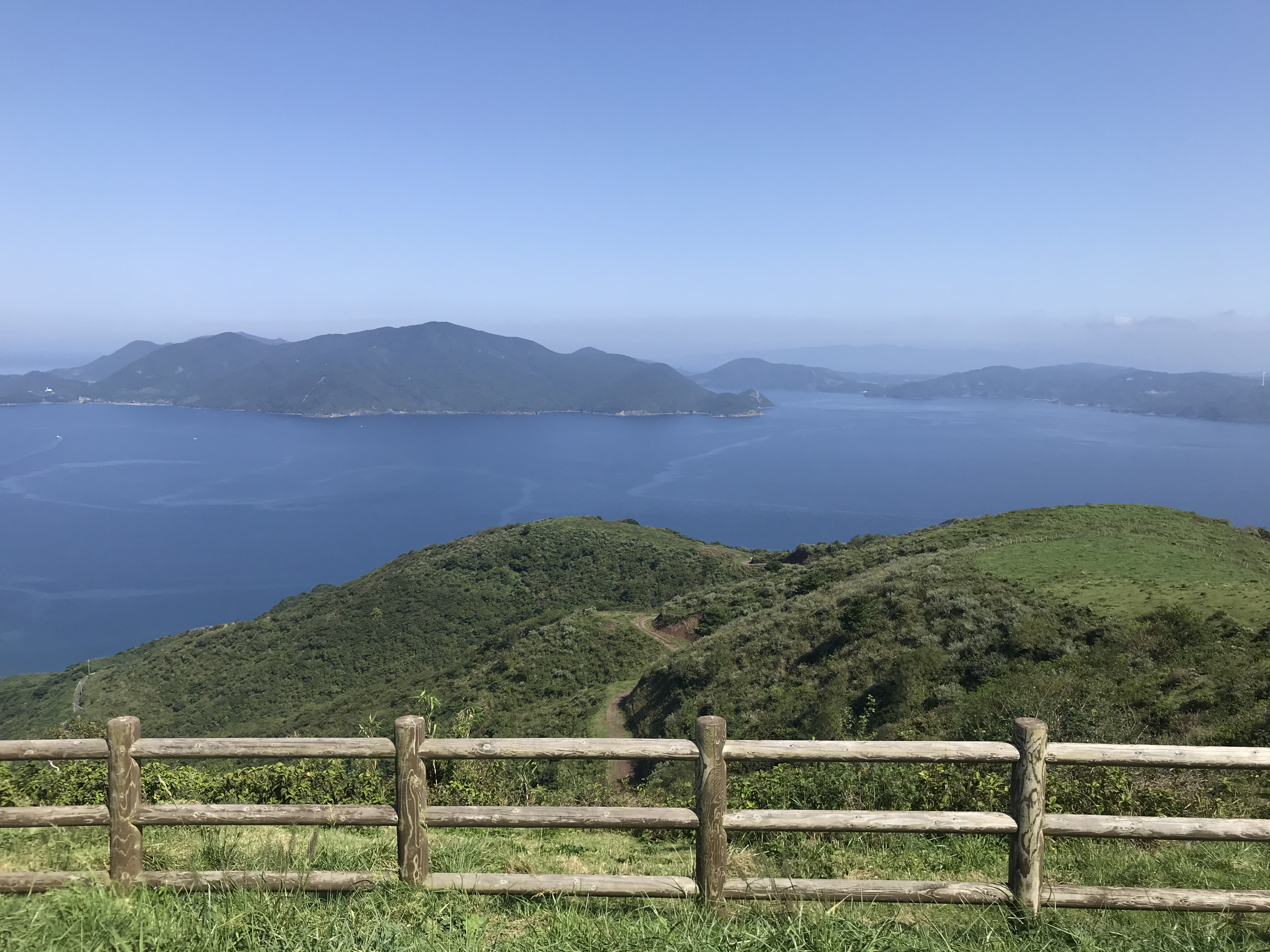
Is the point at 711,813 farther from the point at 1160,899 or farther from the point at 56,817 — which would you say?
the point at 56,817

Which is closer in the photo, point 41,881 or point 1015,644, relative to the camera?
point 41,881

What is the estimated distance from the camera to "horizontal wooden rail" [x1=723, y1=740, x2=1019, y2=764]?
141 inches

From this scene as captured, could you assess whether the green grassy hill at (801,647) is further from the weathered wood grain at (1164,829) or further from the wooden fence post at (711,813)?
the wooden fence post at (711,813)

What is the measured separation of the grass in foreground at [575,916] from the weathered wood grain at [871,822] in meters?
0.40

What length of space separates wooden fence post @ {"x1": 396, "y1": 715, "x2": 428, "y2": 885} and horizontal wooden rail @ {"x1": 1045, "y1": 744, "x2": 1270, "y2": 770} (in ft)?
10.7

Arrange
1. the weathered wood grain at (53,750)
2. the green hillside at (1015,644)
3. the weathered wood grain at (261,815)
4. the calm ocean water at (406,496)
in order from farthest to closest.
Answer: the calm ocean water at (406,496)
the green hillside at (1015,644)
the weathered wood grain at (53,750)
the weathered wood grain at (261,815)

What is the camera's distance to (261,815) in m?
3.77

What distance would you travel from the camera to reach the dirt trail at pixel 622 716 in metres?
16.9

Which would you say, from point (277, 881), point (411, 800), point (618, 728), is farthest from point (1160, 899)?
point (618, 728)

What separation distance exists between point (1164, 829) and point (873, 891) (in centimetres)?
151

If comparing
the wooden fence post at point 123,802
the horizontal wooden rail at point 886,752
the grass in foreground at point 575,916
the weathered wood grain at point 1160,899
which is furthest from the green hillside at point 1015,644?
the wooden fence post at point 123,802

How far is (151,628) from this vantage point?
252 feet

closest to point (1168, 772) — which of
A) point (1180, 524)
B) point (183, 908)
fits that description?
point (183, 908)

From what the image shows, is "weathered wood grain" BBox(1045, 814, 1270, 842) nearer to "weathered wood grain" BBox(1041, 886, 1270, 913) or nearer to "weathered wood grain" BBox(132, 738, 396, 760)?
"weathered wood grain" BBox(1041, 886, 1270, 913)
